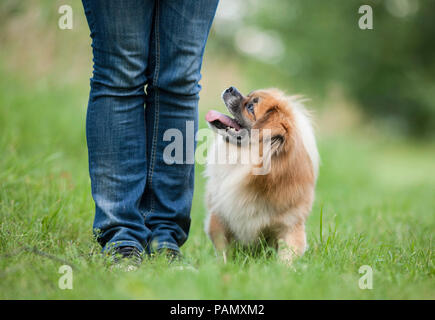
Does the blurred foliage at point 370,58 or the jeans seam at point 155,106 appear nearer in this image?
the jeans seam at point 155,106

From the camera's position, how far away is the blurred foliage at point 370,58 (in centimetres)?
1684

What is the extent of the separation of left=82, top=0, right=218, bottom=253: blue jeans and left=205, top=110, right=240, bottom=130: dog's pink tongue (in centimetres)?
30

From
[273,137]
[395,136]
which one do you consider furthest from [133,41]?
[395,136]

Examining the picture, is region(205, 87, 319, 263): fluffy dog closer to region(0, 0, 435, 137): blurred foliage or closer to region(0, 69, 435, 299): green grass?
region(0, 69, 435, 299): green grass

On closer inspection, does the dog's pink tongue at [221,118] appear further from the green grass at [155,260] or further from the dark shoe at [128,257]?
the dark shoe at [128,257]

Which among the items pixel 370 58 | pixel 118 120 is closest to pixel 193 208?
pixel 118 120

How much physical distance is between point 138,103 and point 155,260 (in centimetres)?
79

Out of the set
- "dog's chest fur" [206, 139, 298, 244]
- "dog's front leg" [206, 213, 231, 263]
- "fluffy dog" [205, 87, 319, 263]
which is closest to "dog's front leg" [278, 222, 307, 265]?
"fluffy dog" [205, 87, 319, 263]

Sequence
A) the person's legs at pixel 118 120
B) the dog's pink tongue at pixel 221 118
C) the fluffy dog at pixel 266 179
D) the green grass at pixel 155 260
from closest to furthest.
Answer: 1. the green grass at pixel 155 260
2. the person's legs at pixel 118 120
3. the fluffy dog at pixel 266 179
4. the dog's pink tongue at pixel 221 118

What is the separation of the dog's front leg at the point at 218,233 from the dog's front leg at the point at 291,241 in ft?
1.02

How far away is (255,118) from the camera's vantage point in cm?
254

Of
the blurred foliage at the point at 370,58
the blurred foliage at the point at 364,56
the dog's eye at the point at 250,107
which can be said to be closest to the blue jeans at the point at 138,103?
the dog's eye at the point at 250,107

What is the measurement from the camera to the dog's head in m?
2.35

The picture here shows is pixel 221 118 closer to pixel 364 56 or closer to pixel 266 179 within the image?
pixel 266 179
